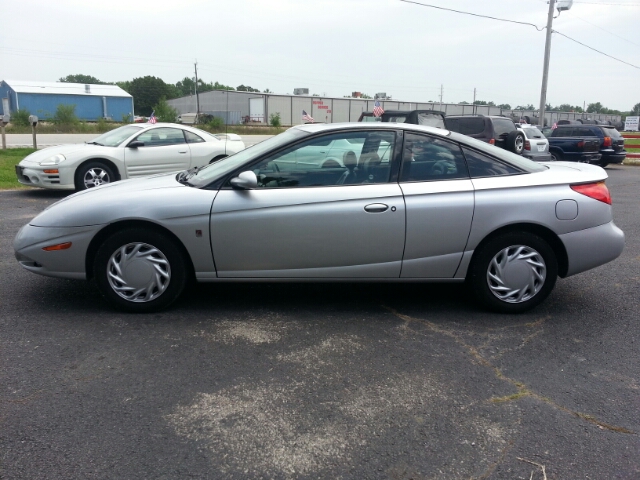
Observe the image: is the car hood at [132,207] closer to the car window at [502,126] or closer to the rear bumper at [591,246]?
the rear bumper at [591,246]

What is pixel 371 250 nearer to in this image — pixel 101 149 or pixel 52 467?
pixel 52 467

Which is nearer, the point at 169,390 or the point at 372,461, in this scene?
the point at 372,461

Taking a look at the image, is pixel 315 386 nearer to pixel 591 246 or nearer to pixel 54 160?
pixel 591 246

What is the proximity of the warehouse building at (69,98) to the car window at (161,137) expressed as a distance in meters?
61.7

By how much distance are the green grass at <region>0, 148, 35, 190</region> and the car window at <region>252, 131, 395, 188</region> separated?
8978 millimetres

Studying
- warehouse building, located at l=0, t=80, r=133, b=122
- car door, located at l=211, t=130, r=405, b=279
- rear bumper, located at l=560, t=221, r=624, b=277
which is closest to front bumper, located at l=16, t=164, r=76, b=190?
car door, located at l=211, t=130, r=405, b=279

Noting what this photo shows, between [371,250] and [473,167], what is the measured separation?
1067mm

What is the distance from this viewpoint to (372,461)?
2566 mm

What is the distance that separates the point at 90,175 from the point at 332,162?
7.01m

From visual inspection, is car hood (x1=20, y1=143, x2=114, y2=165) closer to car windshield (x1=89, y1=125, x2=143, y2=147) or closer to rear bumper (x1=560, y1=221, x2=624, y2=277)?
car windshield (x1=89, y1=125, x2=143, y2=147)

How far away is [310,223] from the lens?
4117 mm

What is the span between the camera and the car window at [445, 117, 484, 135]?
14164 millimetres

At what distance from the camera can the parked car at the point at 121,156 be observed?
9.73 metres

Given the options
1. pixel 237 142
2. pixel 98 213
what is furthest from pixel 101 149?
pixel 98 213
